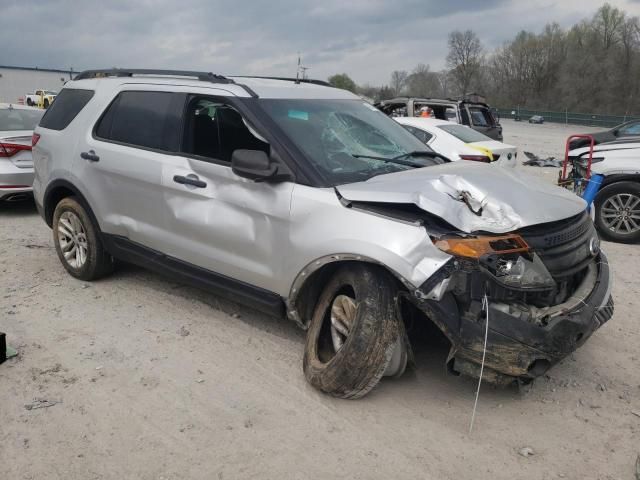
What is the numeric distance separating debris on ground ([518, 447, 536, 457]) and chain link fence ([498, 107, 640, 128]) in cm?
5118

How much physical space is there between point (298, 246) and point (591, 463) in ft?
6.52

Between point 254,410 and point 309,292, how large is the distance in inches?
31.9

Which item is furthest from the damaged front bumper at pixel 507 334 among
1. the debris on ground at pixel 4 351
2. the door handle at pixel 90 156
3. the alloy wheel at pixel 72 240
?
the alloy wheel at pixel 72 240

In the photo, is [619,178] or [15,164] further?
[15,164]

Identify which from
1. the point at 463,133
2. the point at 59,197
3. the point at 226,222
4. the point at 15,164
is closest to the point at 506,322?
the point at 226,222

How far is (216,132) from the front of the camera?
4094 millimetres

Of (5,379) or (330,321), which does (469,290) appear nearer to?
(330,321)

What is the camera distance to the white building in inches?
2685

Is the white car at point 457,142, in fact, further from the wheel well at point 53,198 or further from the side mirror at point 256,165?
the side mirror at point 256,165

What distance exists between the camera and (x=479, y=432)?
10.4 feet

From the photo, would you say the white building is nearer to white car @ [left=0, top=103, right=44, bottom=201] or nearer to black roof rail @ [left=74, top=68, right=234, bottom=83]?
white car @ [left=0, top=103, right=44, bottom=201]

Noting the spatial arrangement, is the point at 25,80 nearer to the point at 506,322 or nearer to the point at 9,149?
the point at 9,149

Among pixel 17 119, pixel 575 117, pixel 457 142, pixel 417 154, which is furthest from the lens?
pixel 575 117

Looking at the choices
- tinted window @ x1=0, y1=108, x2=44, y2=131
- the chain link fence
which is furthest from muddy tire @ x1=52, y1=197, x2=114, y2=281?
the chain link fence
